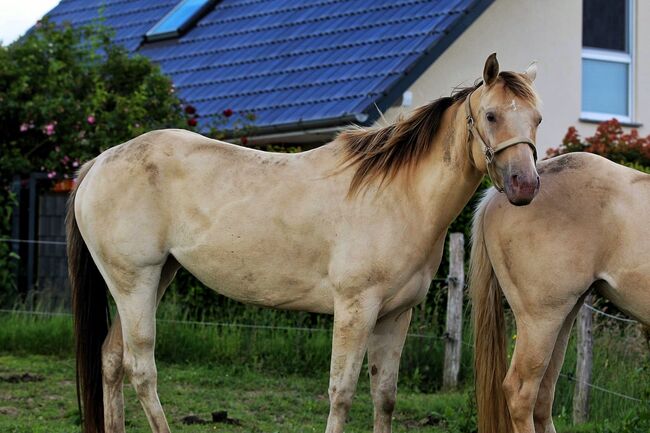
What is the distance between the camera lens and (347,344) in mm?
5336

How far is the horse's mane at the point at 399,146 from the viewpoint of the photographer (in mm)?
5574

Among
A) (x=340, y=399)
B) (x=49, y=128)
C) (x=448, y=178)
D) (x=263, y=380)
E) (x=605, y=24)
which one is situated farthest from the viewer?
(x=605, y=24)

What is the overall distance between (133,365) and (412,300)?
1.53 metres

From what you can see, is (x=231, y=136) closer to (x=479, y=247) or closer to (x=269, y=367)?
(x=269, y=367)

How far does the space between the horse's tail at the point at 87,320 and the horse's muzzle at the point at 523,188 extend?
8.07 ft

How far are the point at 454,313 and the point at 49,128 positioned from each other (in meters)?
4.81

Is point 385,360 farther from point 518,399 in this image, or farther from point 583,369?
point 583,369

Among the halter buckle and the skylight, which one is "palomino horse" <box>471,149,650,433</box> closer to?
the halter buckle

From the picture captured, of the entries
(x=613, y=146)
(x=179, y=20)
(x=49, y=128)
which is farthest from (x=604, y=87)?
(x=49, y=128)

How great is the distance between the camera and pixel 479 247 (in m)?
5.95

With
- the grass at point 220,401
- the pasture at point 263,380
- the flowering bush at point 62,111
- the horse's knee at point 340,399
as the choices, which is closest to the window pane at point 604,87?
the flowering bush at point 62,111

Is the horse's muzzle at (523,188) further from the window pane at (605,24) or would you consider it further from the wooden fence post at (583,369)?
the window pane at (605,24)

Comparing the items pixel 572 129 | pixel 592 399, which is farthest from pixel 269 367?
pixel 572 129

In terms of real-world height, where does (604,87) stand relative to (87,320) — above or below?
above
